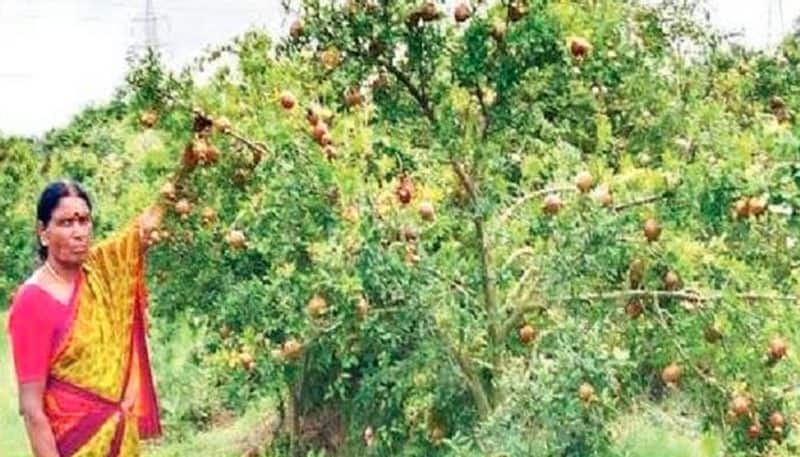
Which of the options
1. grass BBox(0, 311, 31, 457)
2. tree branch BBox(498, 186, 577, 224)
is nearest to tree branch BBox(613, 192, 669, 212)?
tree branch BBox(498, 186, 577, 224)

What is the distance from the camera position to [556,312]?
15.2 ft

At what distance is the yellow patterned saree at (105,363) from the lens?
3758mm

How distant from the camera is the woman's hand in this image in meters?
4.11

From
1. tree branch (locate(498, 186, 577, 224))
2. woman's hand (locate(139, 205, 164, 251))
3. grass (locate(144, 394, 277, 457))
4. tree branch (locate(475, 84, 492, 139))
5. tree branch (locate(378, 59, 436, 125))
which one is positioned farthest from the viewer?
grass (locate(144, 394, 277, 457))

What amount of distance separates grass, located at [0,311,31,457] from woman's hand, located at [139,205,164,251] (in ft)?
17.7

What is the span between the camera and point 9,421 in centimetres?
1087

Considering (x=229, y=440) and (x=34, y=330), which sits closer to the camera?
(x=34, y=330)

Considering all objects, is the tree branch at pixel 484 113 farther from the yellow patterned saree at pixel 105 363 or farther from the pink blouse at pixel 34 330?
the pink blouse at pixel 34 330

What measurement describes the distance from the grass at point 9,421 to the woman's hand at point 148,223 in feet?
17.7

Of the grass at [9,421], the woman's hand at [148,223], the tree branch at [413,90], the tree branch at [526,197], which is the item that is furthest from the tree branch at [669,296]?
the grass at [9,421]

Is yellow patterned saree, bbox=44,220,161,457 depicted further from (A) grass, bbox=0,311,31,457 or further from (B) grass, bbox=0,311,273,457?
(A) grass, bbox=0,311,31,457

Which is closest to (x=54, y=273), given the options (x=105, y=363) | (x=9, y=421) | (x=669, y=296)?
(x=105, y=363)

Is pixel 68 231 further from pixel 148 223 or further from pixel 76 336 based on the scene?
pixel 148 223

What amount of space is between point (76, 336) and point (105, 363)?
0.43 ft
